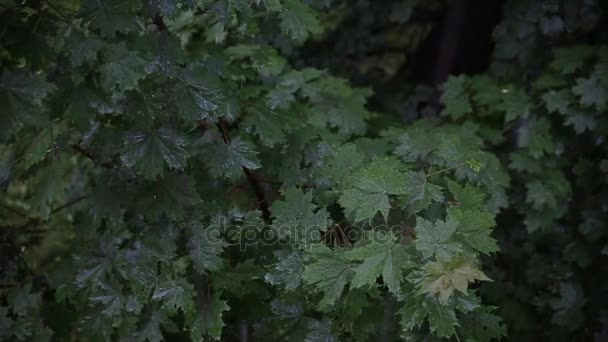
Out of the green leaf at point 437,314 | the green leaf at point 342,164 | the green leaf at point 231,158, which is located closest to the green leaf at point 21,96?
the green leaf at point 231,158

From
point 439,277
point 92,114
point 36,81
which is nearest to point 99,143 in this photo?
point 92,114

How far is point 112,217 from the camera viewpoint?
6.82ft

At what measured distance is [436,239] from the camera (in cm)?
175

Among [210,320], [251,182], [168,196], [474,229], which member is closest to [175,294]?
[210,320]

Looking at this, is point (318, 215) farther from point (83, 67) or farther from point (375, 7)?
point (375, 7)

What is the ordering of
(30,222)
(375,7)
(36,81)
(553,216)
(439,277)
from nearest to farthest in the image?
(439,277) → (36,81) → (30,222) → (553,216) → (375,7)

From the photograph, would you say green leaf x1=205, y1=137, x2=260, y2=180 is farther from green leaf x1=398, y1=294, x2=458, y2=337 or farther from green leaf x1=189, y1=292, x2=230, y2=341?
green leaf x1=398, y1=294, x2=458, y2=337

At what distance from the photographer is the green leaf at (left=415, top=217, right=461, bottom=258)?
5.66 ft

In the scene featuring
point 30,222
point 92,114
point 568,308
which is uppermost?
point 92,114

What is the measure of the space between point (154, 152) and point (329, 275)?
23.8 inches

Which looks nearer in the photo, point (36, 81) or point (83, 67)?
point (36, 81)

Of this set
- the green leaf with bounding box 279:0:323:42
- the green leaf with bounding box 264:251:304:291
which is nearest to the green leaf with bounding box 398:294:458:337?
the green leaf with bounding box 264:251:304:291

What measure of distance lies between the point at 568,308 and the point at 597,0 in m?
1.48

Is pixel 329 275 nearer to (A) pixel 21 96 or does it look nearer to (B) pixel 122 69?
(B) pixel 122 69
